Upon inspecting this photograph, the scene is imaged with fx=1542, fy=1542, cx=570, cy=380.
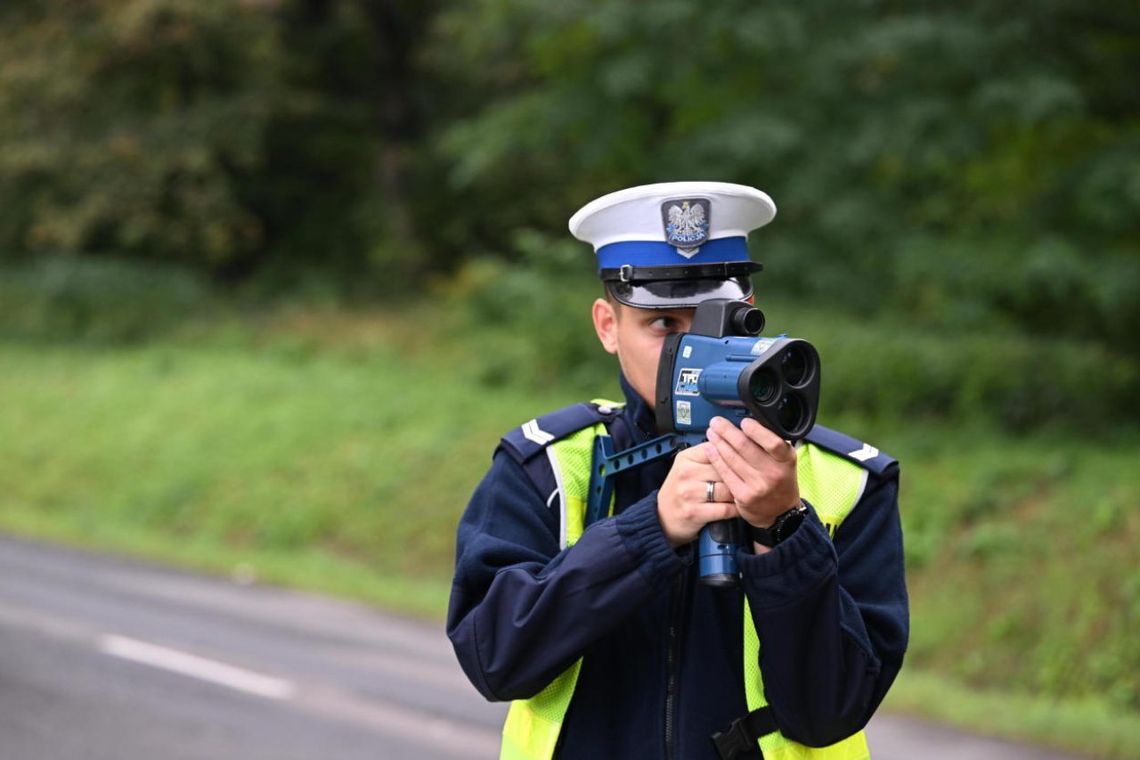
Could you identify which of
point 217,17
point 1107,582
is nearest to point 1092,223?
point 1107,582

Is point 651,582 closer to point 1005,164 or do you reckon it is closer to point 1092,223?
point 1092,223

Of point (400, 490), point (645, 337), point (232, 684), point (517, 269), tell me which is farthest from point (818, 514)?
point (517, 269)

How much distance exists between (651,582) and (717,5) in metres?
11.3

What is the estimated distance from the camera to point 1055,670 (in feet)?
28.5

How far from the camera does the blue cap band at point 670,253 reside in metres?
2.45

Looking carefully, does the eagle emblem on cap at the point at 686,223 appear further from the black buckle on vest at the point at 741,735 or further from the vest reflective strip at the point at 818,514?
the black buckle on vest at the point at 741,735

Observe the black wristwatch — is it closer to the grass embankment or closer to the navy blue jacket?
the navy blue jacket

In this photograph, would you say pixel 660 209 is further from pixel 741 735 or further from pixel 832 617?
pixel 741 735

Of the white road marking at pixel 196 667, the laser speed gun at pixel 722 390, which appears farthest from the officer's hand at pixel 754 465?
the white road marking at pixel 196 667

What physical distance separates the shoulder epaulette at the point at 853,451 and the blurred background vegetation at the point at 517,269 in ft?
17.4

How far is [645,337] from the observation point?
2.47 m

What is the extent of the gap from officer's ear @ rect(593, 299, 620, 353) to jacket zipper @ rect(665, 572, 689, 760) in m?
0.42

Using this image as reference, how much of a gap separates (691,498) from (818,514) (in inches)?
11.9

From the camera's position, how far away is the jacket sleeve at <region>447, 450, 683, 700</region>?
7.37ft
